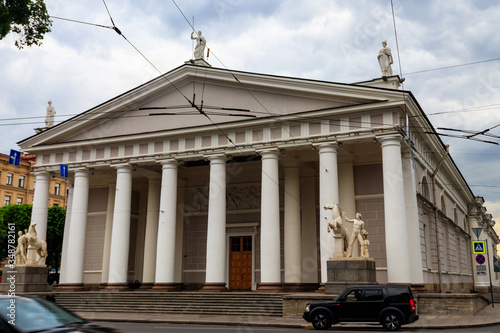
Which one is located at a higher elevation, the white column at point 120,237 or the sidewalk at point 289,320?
the white column at point 120,237

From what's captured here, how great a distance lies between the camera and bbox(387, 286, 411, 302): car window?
1584 centimetres

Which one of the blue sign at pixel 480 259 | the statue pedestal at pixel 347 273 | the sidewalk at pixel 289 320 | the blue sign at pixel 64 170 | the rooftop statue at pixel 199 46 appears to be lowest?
the sidewalk at pixel 289 320

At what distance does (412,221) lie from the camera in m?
23.5

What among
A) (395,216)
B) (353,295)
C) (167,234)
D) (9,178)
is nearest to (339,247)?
(395,216)

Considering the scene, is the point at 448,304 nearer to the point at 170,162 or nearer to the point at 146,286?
the point at 170,162

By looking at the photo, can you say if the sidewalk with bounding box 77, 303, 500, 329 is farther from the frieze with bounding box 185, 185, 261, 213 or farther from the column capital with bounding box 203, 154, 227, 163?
the frieze with bounding box 185, 185, 261, 213

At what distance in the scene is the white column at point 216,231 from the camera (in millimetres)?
25062

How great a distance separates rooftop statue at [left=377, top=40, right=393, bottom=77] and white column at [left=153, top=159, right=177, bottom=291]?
1235 centimetres

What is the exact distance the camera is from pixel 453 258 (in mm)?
36312

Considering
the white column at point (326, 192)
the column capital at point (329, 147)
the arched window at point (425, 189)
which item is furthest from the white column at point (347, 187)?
the arched window at point (425, 189)

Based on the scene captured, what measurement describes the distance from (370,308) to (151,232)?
18465 mm

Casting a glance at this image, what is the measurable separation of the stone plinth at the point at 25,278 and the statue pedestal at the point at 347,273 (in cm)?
1666

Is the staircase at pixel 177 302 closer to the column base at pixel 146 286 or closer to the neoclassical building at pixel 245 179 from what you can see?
the neoclassical building at pixel 245 179

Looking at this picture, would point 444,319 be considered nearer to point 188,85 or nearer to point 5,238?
point 188,85
